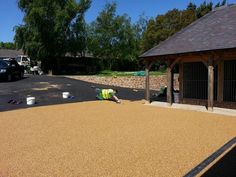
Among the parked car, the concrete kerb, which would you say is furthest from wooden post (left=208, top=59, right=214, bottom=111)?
the parked car

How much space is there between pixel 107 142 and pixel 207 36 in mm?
9197

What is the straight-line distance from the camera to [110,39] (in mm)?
48219

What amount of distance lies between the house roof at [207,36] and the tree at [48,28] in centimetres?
2070

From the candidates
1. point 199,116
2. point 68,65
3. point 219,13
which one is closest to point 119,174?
point 199,116

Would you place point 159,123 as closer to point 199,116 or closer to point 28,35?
point 199,116

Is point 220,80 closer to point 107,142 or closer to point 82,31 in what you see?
point 107,142

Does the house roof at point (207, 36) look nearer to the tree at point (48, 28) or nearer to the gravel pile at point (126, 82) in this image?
the gravel pile at point (126, 82)

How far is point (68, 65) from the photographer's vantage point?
41.1m

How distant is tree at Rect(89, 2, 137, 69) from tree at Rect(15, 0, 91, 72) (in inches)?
376

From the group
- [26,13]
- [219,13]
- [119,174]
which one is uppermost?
[26,13]

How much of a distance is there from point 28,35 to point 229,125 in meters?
29.4

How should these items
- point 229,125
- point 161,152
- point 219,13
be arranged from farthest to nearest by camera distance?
point 219,13, point 229,125, point 161,152

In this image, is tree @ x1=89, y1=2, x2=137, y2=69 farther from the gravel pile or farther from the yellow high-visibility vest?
the yellow high-visibility vest

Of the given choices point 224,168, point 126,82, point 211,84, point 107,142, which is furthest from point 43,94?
point 224,168
